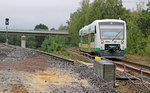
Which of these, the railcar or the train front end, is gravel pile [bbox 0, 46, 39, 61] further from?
the train front end

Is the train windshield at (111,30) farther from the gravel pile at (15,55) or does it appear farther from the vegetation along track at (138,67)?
the gravel pile at (15,55)

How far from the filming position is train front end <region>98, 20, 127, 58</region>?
16.7 metres

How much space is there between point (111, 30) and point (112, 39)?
0.74m

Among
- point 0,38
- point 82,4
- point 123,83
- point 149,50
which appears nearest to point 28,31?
point 82,4

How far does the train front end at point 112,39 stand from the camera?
54.6 feet

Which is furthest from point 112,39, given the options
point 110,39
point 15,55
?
point 15,55

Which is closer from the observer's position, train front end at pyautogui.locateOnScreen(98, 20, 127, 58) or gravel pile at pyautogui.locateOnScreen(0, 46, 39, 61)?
gravel pile at pyautogui.locateOnScreen(0, 46, 39, 61)

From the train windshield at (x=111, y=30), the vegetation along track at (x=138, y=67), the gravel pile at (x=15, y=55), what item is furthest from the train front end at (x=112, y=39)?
the gravel pile at (x=15, y=55)

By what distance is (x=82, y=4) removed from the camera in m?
62.3

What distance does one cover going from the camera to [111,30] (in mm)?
16906

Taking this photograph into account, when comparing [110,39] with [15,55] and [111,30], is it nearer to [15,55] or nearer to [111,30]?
[111,30]

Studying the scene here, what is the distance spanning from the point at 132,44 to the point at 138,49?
1.14 m

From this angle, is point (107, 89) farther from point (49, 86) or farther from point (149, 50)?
point (149, 50)

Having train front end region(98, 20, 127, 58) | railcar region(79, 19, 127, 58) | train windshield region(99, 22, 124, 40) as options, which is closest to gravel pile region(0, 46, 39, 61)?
railcar region(79, 19, 127, 58)
